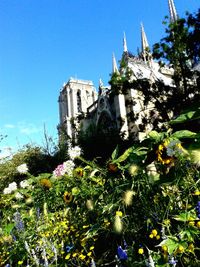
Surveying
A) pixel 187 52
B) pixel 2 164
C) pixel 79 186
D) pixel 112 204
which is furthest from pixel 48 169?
pixel 112 204

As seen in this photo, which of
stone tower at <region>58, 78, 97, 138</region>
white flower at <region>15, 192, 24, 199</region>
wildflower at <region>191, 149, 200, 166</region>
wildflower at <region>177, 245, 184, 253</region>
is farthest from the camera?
stone tower at <region>58, 78, 97, 138</region>

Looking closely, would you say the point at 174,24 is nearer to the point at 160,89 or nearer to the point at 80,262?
the point at 160,89

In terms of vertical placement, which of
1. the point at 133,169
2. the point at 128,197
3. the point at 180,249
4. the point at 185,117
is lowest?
Answer: the point at 180,249

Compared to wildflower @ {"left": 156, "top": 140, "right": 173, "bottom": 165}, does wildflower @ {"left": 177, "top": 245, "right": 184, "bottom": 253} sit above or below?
below

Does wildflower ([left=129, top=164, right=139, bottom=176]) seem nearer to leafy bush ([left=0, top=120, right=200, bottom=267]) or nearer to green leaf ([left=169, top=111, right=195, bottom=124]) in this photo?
leafy bush ([left=0, top=120, right=200, bottom=267])

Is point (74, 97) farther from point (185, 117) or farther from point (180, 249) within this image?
point (180, 249)

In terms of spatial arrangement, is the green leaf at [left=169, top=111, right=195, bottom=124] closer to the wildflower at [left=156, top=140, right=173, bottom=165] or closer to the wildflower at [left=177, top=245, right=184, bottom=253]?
the wildflower at [left=156, top=140, right=173, bottom=165]

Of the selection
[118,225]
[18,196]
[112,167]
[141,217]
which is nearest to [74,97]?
[18,196]

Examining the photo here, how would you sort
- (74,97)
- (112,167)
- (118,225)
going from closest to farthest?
1. (118,225)
2. (112,167)
3. (74,97)

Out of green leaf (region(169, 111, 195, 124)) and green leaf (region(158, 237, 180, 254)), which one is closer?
green leaf (region(158, 237, 180, 254))

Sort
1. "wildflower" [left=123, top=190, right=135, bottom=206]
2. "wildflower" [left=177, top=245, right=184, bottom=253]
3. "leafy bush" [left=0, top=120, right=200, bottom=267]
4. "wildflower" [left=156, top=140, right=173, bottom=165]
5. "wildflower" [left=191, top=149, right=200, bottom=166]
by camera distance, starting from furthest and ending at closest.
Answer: "wildflower" [left=123, top=190, right=135, bottom=206]
"wildflower" [left=156, top=140, right=173, bottom=165]
"leafy bush" [left=0, top=120, right=200, bottom=267]
"wildflower" [left=191, top=149, right=200, bottom=166]
"wildflower" [left=177, top=245, right=184, bottom=253]

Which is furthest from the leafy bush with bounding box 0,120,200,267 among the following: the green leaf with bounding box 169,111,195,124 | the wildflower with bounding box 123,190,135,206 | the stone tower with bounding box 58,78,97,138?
the stone tower with bounding box 58,78,97,138

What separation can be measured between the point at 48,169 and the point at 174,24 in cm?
1230

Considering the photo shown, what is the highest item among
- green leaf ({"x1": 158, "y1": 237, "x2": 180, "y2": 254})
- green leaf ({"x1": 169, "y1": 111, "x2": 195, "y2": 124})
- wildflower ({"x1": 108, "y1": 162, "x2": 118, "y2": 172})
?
green leaf ({"x1": 169, "y1": 111, "x2": 195, "y2": 124})
